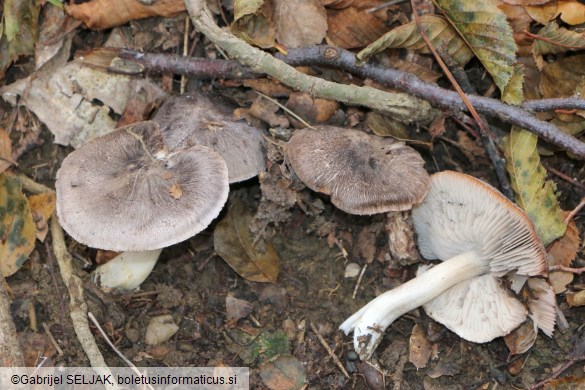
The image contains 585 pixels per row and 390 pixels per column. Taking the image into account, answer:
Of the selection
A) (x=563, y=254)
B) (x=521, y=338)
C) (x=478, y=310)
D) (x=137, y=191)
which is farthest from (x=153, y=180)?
(x=563, y=254)

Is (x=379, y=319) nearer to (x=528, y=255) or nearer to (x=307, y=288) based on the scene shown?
(x=307, y=288)

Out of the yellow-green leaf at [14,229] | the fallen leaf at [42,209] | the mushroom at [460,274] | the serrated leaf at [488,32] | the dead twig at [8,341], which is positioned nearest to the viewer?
the dead twig at [8,341]

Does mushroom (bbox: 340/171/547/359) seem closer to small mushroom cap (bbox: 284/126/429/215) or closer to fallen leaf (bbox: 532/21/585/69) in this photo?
small mushroom cap (bbox: 284/126/429/215)

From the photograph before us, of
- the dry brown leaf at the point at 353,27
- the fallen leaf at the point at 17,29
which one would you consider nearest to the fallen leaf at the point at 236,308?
the dry brown leaf at the point at 353,27

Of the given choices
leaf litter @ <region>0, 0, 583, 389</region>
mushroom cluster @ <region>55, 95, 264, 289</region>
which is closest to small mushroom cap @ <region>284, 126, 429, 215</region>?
leaf litter @ <region>0, 0, 583, 389</region>

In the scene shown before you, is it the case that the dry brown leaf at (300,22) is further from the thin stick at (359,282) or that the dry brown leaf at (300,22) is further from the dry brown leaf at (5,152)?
the dry brown leaf at (5,152)

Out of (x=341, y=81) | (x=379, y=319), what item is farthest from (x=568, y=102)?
(x=379, y=319)
